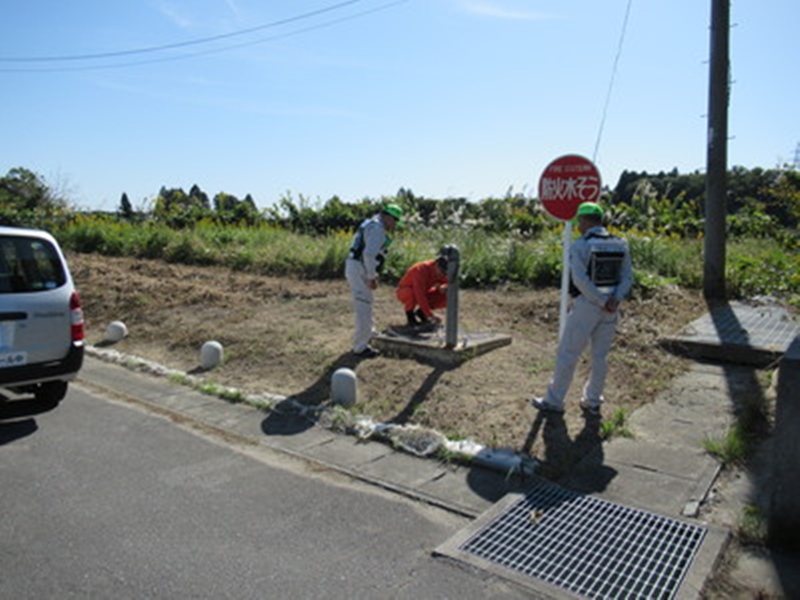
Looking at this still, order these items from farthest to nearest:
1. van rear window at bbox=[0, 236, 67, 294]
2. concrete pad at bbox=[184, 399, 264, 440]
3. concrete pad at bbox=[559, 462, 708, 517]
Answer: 1. concrete pad at bbox=[184, 399, 264, 440]
2. van rear window at bbox=[0, 236, 67, 294]
3. concrete pad at bbox=[559, 462, 708, 517]

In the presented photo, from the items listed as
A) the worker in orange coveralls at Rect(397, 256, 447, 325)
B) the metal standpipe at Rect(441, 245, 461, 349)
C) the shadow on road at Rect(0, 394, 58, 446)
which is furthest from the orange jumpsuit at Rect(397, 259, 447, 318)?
the shadow on road at Rect(0, 394, 58, 446)

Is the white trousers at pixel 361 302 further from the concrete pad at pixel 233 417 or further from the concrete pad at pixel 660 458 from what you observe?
the concrete pad at pixel 660 458

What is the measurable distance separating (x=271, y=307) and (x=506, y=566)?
7431 mm

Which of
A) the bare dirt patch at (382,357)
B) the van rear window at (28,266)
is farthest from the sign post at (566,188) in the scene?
the van rear window at (28,266)

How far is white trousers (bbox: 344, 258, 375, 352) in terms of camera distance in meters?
7.30

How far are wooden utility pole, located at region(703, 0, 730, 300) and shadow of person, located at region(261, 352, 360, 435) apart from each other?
6.02 m

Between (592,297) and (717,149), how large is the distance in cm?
578

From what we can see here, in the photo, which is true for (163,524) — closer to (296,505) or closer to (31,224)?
(296,505)

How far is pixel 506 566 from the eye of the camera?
11.2ft

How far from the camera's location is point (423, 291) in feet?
25.6

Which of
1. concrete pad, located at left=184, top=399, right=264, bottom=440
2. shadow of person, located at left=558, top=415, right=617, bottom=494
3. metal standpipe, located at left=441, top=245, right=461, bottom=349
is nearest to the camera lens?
shadow of person, located at left=558, top=415, right=617, bottom=494

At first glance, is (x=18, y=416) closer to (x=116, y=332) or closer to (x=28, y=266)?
(x=28, y=266)

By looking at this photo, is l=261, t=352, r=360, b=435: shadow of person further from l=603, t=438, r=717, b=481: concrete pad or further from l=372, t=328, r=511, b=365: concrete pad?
l=603, t=438, r=717, b=481: concrete pad

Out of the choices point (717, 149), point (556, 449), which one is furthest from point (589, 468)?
point (717, 149)
